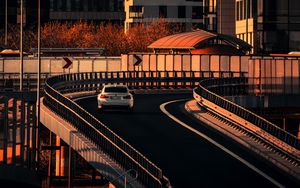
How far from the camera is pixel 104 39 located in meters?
164

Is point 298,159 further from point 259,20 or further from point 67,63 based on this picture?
point 259,20

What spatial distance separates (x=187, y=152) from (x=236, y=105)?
8764 millimetres

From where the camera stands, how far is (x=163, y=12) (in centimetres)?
19788

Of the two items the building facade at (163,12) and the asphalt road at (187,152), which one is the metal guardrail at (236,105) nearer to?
the asphalt road at (187,152)

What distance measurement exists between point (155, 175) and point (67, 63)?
138 feet

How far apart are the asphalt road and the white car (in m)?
0.49

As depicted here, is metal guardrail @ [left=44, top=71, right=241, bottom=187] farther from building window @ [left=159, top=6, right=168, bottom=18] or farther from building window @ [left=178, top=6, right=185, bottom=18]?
building window @ [left=178, top=6, right=185, bottom=18]

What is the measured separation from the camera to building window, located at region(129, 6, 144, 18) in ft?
642

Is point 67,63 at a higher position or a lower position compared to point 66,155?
higher

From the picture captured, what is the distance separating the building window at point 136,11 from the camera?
195750mm

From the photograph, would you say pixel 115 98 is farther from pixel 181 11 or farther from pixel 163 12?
pixel 181 11

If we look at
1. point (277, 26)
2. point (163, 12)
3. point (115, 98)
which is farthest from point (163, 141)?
point (163, 12)

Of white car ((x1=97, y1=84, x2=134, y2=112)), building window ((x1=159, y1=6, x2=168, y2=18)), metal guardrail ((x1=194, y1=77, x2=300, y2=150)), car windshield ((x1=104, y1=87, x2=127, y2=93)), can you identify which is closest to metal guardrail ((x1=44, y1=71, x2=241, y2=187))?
white car ((x1=97, y1=84, x2=134, y2=112))

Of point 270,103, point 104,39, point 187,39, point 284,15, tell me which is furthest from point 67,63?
point 104,39
